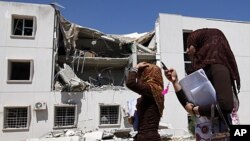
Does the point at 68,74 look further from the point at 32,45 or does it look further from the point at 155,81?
the point at 155,81

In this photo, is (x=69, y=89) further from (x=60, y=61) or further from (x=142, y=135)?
(x=142, y=135)

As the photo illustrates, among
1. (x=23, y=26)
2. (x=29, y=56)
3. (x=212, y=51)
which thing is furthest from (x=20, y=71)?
(x=212, y=51)

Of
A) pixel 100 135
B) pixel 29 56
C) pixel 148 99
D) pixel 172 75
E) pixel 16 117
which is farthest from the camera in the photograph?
pixel 29 56

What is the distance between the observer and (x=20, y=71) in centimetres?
1761

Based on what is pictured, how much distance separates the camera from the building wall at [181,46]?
753 inches

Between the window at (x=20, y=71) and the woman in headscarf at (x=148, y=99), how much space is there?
14.9 m

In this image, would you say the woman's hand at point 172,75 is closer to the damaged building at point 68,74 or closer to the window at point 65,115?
the damaged building at point 68,74

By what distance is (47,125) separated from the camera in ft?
55.3

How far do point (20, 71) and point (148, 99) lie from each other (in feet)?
51.3

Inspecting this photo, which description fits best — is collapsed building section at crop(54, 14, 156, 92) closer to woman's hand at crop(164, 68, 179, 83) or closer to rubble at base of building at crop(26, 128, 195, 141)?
rubble at base of building at crop(26, 128, 195, 141)

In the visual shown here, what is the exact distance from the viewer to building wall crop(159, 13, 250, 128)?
1912 cm

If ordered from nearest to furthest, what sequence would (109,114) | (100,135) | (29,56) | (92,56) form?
(100,135), (29,56), (109,114), (92,56)

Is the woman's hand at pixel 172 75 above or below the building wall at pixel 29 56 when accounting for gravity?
below

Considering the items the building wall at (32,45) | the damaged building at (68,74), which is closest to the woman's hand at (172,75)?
the damaged building at (68,74)
